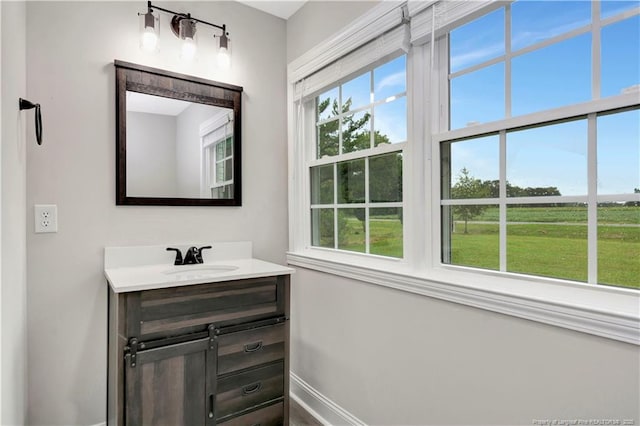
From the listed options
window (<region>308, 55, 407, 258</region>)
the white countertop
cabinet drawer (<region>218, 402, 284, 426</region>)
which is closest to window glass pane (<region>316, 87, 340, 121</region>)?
window (<region>308, 55, 407, 258</region>)

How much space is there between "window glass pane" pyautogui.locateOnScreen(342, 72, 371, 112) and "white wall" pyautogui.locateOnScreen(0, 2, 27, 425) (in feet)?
4.94

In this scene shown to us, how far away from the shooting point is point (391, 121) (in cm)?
175

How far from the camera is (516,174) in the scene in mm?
1265

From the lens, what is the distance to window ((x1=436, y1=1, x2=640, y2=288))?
3.36 ft

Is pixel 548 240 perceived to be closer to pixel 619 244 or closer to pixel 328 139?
pixel 619 244

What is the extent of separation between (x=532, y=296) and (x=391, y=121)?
1.02 meters

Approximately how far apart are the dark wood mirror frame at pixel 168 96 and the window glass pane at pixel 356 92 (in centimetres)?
70

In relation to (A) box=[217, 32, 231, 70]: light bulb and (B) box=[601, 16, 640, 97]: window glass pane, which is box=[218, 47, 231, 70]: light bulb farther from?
(B) box=[601, 16, 640, 97]: window glass pane

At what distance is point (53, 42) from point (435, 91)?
1857mm

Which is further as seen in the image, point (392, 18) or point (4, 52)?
point (392, 18)

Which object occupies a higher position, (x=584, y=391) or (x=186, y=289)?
(x=186, y=289)

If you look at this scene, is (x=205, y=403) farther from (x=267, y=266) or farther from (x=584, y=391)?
(x=584, y=391)

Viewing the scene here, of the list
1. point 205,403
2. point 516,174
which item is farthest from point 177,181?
point 516,174

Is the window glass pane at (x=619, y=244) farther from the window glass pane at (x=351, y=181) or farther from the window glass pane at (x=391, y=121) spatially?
the window glass pane at (x=351, y=181)
